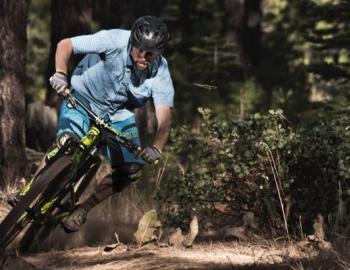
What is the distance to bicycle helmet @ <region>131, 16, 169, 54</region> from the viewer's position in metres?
7.05

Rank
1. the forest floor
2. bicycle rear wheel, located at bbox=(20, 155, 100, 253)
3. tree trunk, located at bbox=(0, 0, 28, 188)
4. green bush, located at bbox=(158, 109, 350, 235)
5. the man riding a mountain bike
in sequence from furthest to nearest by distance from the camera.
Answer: tree trunk, located at bbox=(0, 0, 28, 188) → green bush, located at bbox=(158, 109, 350, 235) → bicycle rear wheel, located at bbox=(20, 155, 100, 253) → the man riding a mountain bike → the forest floor

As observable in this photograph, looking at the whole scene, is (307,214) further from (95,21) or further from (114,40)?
(95,21)

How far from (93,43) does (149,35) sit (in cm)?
45

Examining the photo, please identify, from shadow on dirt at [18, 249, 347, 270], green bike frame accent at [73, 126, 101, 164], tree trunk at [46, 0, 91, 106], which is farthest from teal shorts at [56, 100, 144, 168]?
tree trunk at [46, 0, 91, 106]

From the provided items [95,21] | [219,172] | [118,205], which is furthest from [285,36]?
[219,172]

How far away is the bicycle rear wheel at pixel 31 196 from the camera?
6938mm

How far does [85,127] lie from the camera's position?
7.57 metres

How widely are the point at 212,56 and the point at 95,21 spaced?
15.4ft

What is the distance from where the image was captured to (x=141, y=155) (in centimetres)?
691

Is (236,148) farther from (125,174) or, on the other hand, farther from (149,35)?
(149,35)

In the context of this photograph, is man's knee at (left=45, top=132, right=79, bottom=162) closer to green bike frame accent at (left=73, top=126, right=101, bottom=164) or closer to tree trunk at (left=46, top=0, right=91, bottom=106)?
green bike frame accent at (left=73, top=126, right=101, bottom=164)

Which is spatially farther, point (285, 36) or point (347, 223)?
point (285, 36)

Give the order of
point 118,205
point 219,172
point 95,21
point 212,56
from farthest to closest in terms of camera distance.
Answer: point 95,21 → point 212,56 → point 118,205 → point 219,172

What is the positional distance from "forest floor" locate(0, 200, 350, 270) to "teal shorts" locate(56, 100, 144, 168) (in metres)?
0.75
